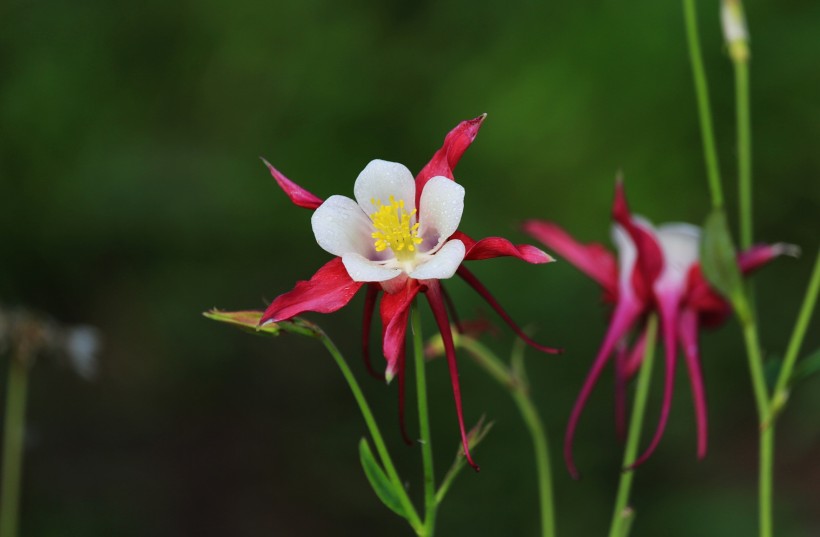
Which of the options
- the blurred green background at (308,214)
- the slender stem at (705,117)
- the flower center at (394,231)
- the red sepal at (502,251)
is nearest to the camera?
the red sepal at (502,251)

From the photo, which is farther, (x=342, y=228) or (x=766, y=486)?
(x=766, y=486)

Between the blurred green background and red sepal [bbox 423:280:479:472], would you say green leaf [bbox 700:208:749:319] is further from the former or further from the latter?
the blurred green background

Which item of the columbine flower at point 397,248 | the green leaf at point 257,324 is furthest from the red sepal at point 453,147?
the green leaf at point 257,324

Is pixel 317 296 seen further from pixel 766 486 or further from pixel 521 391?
pixel 766 486

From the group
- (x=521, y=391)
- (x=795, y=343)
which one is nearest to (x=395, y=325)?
(x=521, y=391)

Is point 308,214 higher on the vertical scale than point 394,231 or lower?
higher

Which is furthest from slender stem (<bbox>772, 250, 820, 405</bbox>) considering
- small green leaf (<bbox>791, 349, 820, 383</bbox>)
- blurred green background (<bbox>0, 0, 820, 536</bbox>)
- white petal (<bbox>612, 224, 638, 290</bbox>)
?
blurred green background (<bbox>0, 0, 820, 536</bbox>)

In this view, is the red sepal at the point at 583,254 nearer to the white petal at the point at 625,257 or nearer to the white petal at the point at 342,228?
the white petal at the point at 625,257
